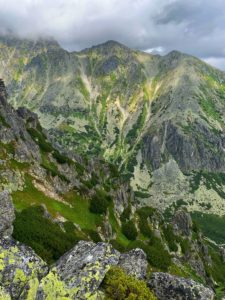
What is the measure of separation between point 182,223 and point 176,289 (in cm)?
11974

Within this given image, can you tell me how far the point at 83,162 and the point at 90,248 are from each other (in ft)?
356

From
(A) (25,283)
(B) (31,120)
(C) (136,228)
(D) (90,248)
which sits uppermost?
(B) (31,120)

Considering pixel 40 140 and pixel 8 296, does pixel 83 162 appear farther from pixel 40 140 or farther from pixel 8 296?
pixel 8 296

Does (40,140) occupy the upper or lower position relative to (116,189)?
upper

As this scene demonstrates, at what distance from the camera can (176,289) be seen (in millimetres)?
26562

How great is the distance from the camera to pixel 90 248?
1092 inches

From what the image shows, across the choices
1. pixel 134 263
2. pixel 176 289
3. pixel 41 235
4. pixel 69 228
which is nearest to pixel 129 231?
A: pixel 69 228

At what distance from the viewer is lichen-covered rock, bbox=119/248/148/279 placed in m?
28.0

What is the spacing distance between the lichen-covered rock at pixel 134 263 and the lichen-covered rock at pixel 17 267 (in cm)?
609

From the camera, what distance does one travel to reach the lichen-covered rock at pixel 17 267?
23.4m

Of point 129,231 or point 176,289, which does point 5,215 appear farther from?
point 129,231

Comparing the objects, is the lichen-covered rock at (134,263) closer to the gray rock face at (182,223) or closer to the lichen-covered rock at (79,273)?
the lichen-covered rock at (79,273)

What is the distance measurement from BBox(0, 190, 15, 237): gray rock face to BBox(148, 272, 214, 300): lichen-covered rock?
13.8 meters

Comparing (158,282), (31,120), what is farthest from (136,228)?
(158,282)
